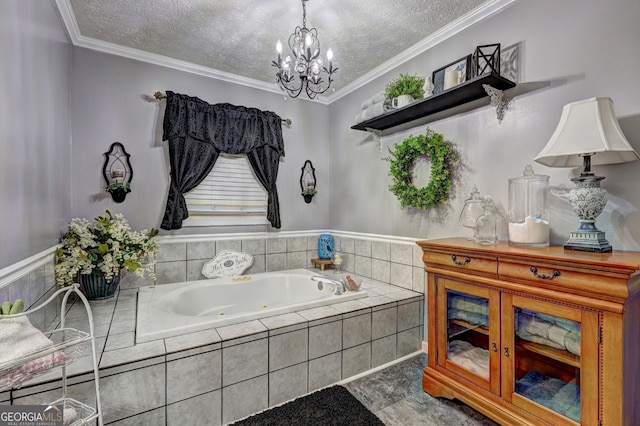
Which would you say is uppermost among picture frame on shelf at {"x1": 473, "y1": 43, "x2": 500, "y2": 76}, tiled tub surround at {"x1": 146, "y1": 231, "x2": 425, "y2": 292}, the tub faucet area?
picture frame on shelf at {"x1": 473, "y1": 43, "x2": 500, "y2": 76}

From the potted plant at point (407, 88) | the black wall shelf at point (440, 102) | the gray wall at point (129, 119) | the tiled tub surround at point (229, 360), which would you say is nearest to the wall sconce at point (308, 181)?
the gray wall at point (129, 119)

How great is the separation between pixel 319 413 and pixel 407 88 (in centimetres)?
237

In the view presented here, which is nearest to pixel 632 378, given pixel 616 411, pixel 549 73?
pixel 616 411

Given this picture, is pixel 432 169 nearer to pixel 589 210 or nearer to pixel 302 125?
pixel 589 210

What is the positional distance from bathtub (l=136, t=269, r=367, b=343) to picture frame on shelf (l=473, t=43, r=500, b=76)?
1.78 metres

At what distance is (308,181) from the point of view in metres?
3.47

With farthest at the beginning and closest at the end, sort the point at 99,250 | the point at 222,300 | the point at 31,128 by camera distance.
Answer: the point at 222,300 < the point at 99,250 < the point at 31,128

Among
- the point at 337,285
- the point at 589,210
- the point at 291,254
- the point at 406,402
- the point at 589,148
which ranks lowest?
the point at 406,402

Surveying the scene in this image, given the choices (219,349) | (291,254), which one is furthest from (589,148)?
(291,254)

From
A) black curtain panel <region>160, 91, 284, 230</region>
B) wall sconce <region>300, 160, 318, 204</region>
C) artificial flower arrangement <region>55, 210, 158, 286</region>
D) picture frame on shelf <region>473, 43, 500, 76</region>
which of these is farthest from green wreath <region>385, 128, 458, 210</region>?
artificial flower arrangement <region>55, 210, 158, 286</region>

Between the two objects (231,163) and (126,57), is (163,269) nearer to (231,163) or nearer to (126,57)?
(231,163)

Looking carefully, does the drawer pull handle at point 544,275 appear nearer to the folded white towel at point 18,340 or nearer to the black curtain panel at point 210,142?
the folded white towel at point 18,340

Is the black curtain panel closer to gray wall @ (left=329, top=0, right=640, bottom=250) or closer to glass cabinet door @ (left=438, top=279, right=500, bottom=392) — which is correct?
gray wall @ (left=329, top=0, right=640, bottom=250)

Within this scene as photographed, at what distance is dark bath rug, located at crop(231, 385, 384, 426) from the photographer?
1.62 metres
